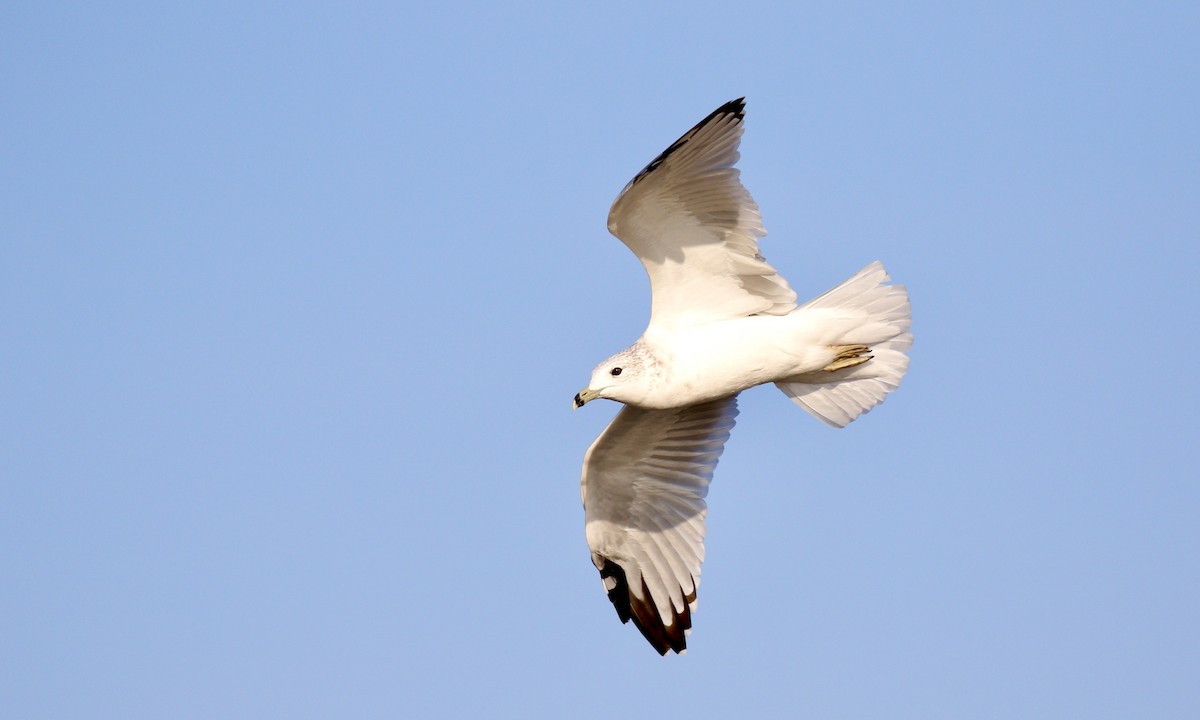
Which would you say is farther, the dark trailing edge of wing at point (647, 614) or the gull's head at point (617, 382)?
the dark trailing edge of wing at point (647, 614)

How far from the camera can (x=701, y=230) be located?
354 inches

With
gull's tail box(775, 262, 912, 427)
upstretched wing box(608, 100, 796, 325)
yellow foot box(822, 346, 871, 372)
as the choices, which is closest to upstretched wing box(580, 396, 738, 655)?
gull's tail box(775, 262, 912, 427)

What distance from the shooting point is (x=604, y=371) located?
29.5 feet

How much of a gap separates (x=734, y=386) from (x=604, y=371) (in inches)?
33.1

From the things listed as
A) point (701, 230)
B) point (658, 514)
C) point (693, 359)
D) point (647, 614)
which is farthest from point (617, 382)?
point (647, 614)

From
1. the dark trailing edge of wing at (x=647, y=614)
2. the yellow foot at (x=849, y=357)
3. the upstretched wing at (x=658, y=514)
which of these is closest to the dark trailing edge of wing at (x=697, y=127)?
the yellow foot at (x=849, y=357)

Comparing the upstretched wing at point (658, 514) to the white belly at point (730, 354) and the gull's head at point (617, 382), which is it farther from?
the gull's head at point (617, 382)

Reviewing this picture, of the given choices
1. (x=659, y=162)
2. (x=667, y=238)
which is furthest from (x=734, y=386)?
(x=659, y=162)

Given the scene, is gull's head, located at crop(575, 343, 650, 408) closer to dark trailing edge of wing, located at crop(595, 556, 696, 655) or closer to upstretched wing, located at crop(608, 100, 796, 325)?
upstretched wing, located at crop(608, 100, 796, 325)

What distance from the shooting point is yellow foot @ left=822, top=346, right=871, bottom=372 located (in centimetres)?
948

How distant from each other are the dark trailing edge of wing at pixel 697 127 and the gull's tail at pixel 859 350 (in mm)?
1426

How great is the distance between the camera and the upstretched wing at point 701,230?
8.56m

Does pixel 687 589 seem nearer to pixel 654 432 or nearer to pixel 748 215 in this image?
pixel 654 432

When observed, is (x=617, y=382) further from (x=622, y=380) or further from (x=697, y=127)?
(x=697, y=127)
